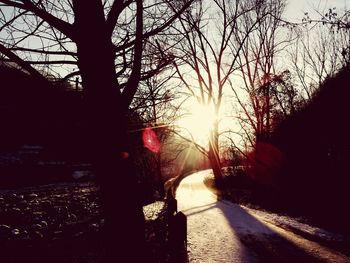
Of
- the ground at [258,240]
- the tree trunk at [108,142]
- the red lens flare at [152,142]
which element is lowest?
the ground at [258,240]

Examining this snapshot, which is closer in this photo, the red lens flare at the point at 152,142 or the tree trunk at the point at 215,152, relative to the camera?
the red lens flare at the point at 152,142

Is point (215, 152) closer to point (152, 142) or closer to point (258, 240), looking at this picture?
point (152, 142)

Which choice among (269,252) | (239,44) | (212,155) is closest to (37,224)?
(269,252)

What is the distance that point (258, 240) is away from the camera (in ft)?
28.5

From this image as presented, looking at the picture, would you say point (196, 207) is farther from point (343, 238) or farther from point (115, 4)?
point (115, 4)

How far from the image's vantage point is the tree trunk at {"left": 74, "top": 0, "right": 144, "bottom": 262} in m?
3.92

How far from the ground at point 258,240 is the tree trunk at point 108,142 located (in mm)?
3554

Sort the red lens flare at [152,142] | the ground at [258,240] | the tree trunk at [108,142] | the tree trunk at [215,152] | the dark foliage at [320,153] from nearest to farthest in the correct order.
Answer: the tree trunk at [108,142]
the ground at [258,240]
the dark foliage at [320,153]
the red lens flare at [152,142]
the tree trunk at [215,152]

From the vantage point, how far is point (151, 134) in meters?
20.5

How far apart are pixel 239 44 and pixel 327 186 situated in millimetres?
13948

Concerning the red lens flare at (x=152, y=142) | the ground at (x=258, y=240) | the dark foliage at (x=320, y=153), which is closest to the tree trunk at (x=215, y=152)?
the red lens flare at (x=152, y=142)

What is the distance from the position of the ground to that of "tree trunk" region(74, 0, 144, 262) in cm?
355

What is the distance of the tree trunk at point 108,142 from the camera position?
12.9 feet

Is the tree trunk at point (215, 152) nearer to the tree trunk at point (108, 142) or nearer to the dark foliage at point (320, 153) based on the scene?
the dark foliage at point (320, 153)
